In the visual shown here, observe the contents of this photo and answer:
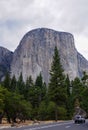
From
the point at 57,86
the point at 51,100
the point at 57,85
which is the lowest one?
the point at 51,100

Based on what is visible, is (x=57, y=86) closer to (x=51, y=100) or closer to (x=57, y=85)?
(x=57, y=85)

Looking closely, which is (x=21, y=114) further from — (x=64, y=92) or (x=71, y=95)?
(x=71, y=95)

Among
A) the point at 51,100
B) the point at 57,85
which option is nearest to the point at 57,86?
the point at 57,85

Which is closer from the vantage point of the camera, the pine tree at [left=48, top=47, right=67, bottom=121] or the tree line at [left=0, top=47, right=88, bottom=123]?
the tree line at [left=0, top=47, right=88, bottom=123]

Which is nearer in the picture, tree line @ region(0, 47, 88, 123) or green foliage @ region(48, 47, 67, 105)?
tree line @ region(0, 47, 88, 123)

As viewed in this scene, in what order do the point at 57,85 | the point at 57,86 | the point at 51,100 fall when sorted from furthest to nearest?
the point at 51,100, the point at 57,85, the point at 57,86

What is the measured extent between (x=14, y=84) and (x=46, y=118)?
3705 centimetres

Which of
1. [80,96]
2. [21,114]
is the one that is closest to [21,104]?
[21,114]

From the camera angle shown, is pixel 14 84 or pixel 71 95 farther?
pixel 14 84

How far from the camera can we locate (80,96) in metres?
92.0

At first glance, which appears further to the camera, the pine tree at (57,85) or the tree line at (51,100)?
the pine tree at (57,85)

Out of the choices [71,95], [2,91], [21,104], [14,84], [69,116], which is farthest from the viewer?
[14,84]

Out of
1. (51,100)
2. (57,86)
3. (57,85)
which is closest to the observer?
(57,86)

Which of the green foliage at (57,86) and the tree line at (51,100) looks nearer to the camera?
the tree line at (51,100)
